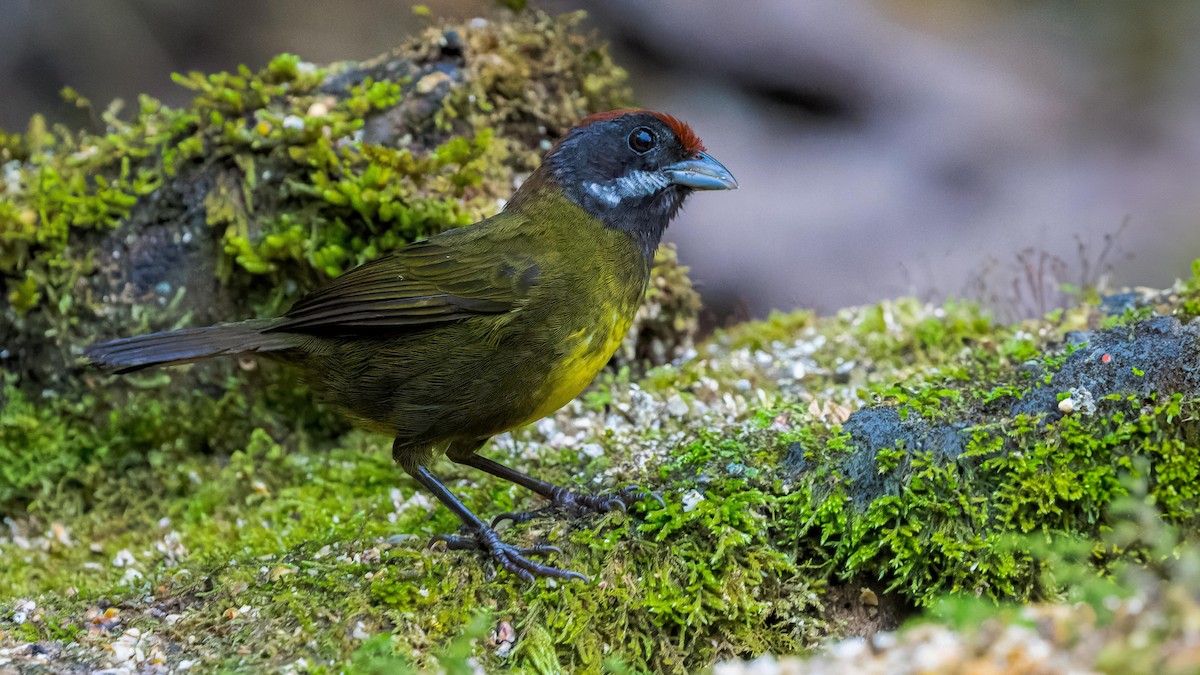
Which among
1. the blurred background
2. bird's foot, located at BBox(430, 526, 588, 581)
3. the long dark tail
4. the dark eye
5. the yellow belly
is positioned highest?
the blurred background

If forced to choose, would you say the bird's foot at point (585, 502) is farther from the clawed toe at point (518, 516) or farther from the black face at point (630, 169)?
the black face at point (630, 169)

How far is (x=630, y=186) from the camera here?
127 inches

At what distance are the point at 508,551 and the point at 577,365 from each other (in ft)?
2.06

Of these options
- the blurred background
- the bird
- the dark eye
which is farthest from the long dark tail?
the blurred background

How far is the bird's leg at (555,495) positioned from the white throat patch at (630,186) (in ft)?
3.40

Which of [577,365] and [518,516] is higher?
[577,365]

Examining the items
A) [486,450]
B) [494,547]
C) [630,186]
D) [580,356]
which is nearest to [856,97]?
[630,186]

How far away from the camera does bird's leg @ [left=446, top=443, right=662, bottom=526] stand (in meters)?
2.97


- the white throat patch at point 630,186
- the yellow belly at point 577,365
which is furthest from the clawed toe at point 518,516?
the white throat patch at point 630,186

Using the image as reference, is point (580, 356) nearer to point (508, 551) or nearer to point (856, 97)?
point (508, 551)

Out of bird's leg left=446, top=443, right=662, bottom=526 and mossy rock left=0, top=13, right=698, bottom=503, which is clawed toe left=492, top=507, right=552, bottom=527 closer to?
bird's leg left=446, top=443, right=662, bottom=526

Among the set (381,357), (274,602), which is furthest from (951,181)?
(274,602)

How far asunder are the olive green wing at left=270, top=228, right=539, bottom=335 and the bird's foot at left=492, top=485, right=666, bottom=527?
27.8 inches

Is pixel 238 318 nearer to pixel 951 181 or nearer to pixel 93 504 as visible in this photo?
pixel 93 504
